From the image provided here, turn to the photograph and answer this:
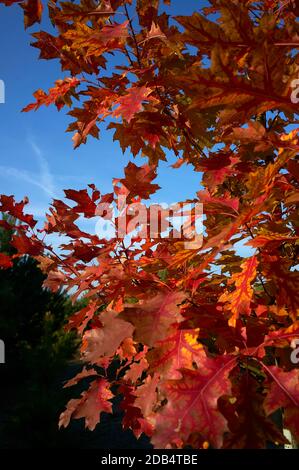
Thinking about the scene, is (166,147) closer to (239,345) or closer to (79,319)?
(79,319)

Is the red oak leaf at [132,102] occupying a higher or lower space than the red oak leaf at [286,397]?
higher

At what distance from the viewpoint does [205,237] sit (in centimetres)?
144

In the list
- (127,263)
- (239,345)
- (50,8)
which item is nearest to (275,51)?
(239,345)

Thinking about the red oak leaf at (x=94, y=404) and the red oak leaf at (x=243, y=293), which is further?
the red oak leaf at (x=94, y=404)

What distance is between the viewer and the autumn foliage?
881mm

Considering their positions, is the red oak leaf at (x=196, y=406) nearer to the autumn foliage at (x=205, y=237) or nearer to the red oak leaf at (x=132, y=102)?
the autumn foliage at (x=205, y=237)

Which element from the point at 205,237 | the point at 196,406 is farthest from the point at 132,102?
the point at 196,406

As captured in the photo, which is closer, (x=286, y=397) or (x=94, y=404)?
(x=286, y=397)

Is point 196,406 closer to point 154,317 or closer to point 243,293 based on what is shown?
point 154,317

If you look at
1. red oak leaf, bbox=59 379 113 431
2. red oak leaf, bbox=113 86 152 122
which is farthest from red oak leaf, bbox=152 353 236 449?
red oak leaf, bbox=113 86 152 122

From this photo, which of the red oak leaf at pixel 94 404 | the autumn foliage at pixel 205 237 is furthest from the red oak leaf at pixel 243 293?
the red oak leaf at pixel 94 404

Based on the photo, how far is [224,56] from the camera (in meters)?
0.81

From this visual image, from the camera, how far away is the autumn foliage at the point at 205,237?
881mm
